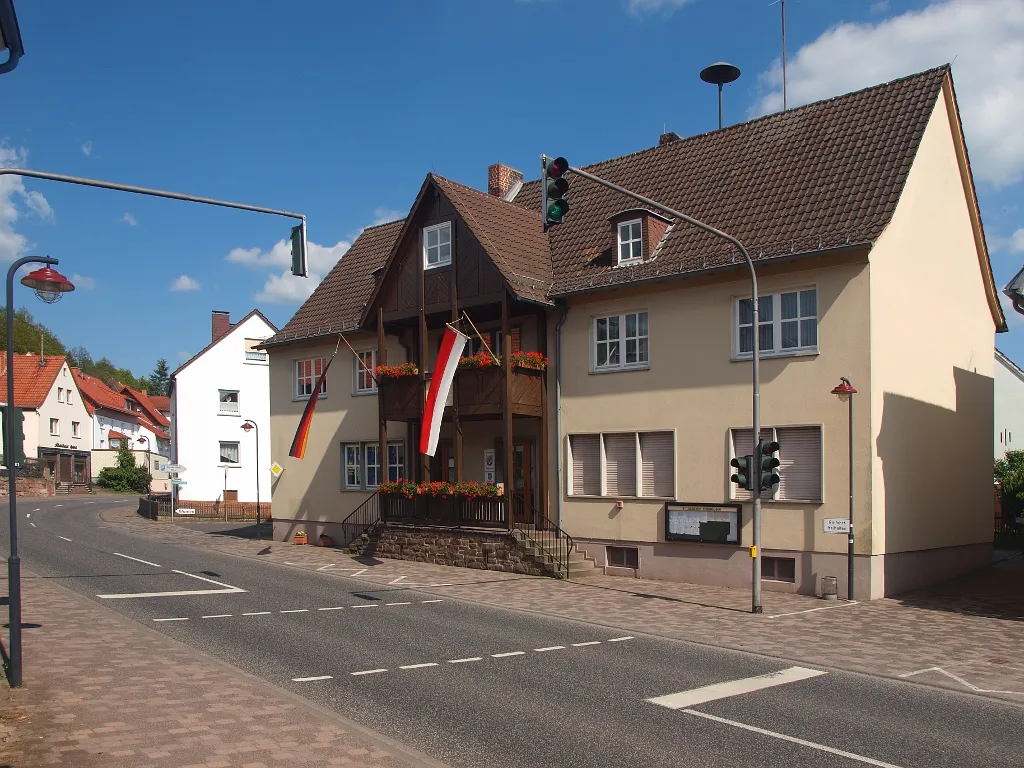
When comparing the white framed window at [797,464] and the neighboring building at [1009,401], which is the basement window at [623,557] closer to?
the white framed window at [797,464]

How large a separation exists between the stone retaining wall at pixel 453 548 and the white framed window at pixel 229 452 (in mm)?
27958

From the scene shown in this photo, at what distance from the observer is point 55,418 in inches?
2817

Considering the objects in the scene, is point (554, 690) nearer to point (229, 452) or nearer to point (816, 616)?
point (816, 616)

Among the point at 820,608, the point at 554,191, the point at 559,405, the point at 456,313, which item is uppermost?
the point at 554,191

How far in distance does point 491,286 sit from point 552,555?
661 cm

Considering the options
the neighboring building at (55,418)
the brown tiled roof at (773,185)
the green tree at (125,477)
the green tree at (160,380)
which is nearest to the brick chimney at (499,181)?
the brown tiled roof at (773,185)

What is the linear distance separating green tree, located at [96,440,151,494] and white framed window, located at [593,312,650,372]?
2245 inches

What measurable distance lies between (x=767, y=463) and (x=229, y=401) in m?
41.1

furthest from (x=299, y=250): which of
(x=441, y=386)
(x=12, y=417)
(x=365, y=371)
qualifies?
(x=365, y=371)

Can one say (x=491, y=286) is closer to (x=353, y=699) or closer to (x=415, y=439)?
(x=415, y=439)

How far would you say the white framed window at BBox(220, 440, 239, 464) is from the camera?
51094mm

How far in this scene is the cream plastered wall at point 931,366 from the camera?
60.1ft

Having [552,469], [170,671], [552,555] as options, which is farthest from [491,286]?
[170,671]

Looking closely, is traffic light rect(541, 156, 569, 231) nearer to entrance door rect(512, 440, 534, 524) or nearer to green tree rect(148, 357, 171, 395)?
entrance door rect(512, 440, 534, 524)
